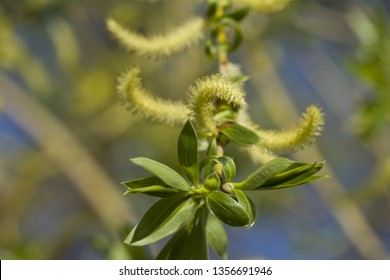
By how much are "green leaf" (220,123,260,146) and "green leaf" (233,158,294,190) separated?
0.06 m

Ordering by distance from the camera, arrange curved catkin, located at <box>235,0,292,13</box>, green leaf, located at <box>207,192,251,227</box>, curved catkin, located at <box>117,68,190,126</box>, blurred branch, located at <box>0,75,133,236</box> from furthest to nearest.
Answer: blurred branch, located at <box>0,75,133,236</box>, curved catkin, located at <box>235,0,292,13</box>, curved catkin, located at <box>117,68,190,126</box>, green leaf, located at <box>207,192,251,227</box>

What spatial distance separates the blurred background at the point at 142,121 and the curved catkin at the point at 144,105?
867 millimetres

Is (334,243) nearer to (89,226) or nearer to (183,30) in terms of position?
(89,226)

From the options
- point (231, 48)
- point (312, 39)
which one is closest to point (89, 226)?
point (312, 39)

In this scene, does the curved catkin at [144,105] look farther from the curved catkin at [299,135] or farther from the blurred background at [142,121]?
the blurred background at [142,121]

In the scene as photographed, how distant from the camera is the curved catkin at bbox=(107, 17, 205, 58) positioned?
83 centimetres

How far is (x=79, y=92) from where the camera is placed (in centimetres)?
222

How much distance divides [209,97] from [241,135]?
0.07 metres

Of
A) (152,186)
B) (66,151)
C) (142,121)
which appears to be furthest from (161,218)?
(142,121)

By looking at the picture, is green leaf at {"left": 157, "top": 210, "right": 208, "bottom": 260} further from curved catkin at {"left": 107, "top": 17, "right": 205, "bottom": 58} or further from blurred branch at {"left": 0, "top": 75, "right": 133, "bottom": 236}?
blurred branch at {"left": 0, "top": 75, "right": 133, "bottom": 236}

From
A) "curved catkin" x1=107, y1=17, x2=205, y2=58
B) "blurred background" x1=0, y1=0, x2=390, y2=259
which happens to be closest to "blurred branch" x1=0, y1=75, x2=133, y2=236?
"blurred background" x1=0, y1=0, x2=390, y2=259

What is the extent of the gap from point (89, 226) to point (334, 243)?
89 centimetres

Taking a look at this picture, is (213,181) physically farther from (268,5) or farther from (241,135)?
(268,5)

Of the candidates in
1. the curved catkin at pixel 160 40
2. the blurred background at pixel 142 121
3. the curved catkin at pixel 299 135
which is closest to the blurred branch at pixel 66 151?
the blurred background at pixel 142 121
